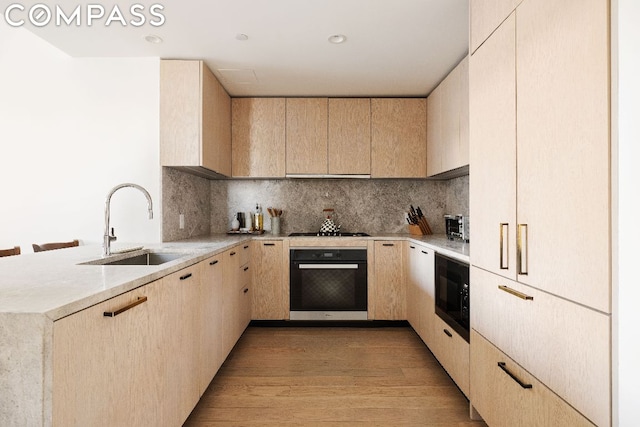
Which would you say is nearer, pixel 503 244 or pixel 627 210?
pixel 627 210

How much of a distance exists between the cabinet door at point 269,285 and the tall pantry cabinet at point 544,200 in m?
2.01

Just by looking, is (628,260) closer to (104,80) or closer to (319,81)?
(319,81)

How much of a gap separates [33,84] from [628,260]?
12.5ft

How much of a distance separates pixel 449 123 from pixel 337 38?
4.08 feet

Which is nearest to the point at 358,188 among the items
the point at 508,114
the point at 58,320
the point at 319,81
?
the point at 319,81

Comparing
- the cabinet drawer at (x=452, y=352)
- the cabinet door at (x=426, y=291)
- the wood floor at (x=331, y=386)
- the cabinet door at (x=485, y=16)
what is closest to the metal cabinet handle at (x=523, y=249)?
the cabinet drawer at (x=452, y=352)

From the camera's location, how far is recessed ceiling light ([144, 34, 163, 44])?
98.6 inches

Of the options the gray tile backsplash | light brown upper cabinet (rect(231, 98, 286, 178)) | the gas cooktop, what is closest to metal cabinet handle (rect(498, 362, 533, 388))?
the gas cooktop

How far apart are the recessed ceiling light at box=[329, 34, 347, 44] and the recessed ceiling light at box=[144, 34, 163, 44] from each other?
1230 millimetres

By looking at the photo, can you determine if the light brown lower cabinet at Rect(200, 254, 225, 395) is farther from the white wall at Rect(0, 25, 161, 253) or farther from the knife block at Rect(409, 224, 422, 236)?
the knife block at Rect(409, 224, 422, 236)

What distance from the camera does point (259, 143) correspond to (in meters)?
3.76

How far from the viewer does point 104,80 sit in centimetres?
284

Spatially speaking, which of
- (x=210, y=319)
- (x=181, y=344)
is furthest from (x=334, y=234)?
(x=181, y=344)

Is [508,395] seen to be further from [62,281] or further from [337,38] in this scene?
[337,38]
